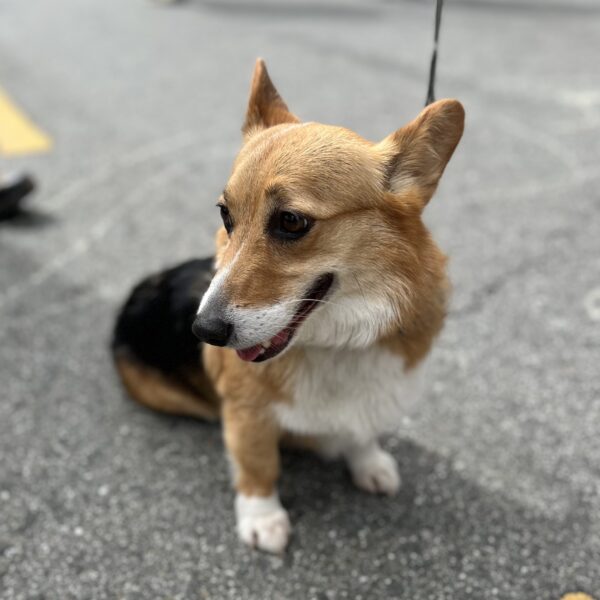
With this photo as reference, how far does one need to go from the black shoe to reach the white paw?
280cm

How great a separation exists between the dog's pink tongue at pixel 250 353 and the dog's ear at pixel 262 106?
2.21ft

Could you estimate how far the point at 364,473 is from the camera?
2393 millimetres

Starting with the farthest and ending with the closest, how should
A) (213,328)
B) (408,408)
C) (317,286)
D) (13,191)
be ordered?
(13,191) < (408,408) < (317,286) < (213,328)

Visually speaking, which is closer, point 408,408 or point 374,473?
point 408,408

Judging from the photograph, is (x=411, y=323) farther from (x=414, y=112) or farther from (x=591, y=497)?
(x=414, y=112)

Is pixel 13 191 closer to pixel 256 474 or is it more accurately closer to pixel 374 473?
pixel 256 474

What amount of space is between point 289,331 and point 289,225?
0.30m

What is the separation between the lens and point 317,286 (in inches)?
68.3

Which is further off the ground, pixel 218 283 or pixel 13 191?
pixel 218 283

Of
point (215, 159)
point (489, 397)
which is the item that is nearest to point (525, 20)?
point (215, 159)

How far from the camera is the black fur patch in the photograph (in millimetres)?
2359

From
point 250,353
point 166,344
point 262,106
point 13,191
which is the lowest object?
point 13,191

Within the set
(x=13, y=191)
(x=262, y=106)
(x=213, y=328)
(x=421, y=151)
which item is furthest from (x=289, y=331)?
(x=13, y=191)

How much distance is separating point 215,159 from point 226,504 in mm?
3004
